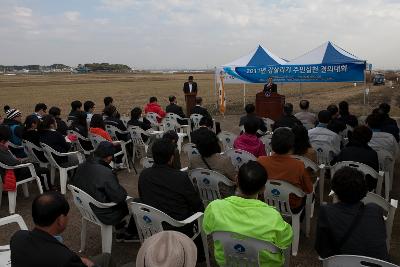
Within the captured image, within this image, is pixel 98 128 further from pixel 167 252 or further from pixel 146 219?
pixel 167 252

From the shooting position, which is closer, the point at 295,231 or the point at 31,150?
the point at 295,231

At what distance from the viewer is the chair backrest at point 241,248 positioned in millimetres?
2453

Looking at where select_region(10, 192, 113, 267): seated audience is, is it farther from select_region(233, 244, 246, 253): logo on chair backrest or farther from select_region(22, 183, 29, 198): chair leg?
select_region(22, 183, 29, 198): chair leg

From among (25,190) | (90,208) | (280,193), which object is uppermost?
(280,193)

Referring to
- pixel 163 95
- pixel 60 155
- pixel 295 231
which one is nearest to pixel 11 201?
pixel 60 155

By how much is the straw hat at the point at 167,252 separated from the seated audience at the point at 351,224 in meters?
1.25

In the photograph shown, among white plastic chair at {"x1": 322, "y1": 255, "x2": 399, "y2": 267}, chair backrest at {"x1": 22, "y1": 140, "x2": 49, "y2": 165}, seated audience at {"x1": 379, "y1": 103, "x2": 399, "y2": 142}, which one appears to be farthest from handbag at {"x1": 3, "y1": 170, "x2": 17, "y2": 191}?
seated audience at {"x1": 379, "y1": 103, "x2": 399, "y2": 142}

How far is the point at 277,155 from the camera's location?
377 cm

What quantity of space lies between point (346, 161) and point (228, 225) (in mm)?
2392

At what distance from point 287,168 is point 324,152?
1885 mm

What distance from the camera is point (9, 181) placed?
17.4 feet

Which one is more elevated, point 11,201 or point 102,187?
point 102,187

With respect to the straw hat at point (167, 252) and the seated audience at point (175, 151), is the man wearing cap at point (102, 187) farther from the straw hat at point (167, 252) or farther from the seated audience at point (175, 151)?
the straw hat at point (167, 252)

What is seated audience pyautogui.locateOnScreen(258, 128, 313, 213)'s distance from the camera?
3694 millimetres
